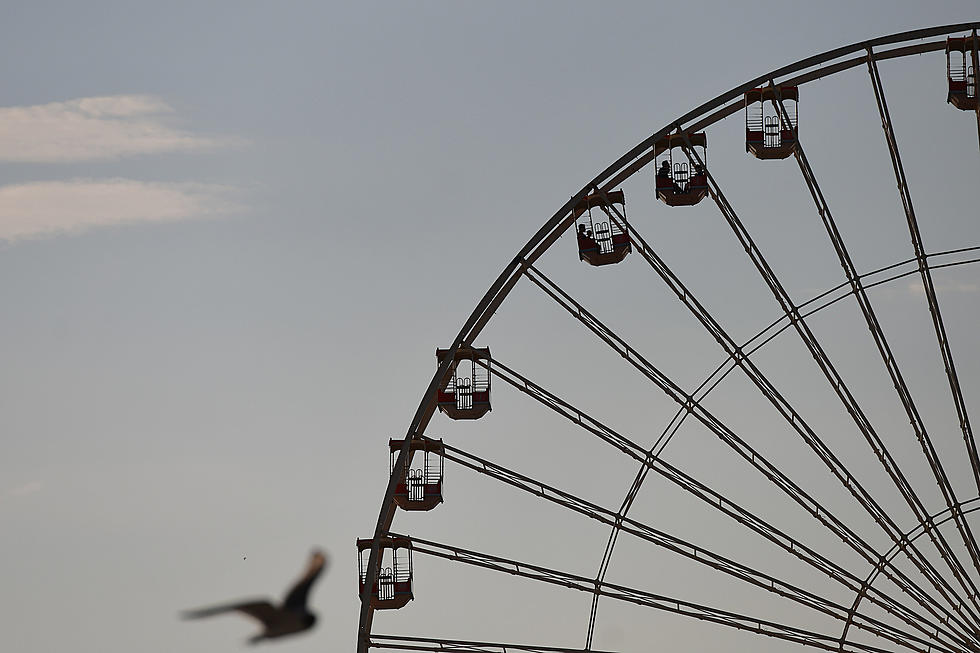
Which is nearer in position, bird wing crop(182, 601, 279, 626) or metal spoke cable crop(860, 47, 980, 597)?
bird wing crop(182, 601, 279, 626)

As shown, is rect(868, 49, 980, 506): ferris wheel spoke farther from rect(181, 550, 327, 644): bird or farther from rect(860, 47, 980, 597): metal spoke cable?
rect(181, 550, 327, 644): bird

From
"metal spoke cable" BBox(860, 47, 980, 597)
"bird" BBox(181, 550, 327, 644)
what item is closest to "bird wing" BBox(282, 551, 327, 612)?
"bird" BBox(181, 550, 327, 644)

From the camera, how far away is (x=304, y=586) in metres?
17.4

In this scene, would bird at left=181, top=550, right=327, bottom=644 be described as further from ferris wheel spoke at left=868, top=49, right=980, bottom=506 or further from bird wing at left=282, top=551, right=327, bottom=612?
ferris wheel spoke at left=868, top=49, right=980, bottom=506

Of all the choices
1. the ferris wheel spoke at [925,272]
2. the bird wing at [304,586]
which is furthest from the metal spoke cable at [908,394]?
the bird wing at [304,586]

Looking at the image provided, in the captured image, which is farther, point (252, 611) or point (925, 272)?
point (925, 272)

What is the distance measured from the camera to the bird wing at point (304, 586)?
673 inches

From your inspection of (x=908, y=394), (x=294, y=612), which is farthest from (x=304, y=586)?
(x=908, y=394)

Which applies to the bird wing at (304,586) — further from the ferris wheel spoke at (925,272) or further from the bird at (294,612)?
the ferris wheel spoke at (925,272)

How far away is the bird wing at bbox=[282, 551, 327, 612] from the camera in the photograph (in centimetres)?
1709

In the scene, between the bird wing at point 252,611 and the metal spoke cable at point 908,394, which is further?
the metal spoke cable at point 908,394

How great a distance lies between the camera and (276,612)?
55.5 feet

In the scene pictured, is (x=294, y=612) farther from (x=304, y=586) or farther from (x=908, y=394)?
(x=908, y=394)

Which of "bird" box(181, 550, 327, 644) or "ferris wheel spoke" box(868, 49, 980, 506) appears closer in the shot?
"bird" box(181, 550, 327, 644)
